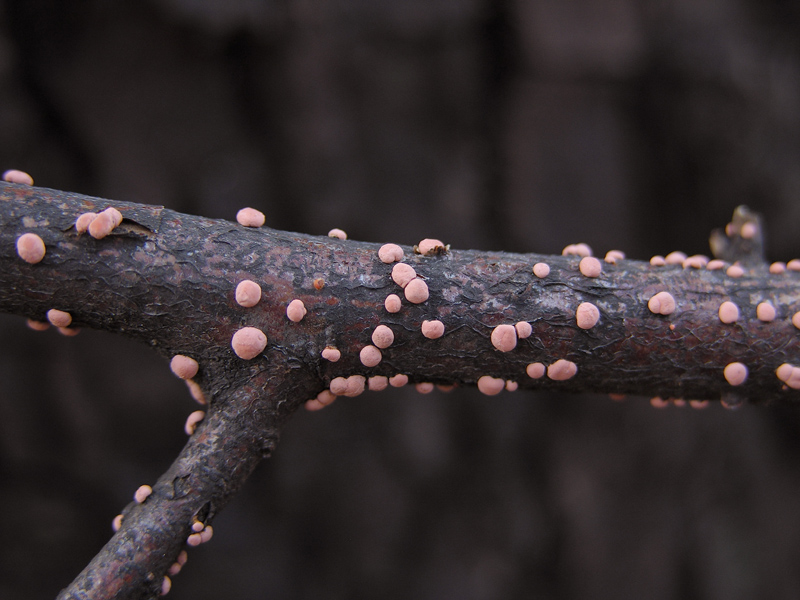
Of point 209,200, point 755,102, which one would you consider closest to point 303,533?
point 209,200

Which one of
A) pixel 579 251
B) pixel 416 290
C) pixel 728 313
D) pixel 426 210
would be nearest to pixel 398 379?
pixel 416 290

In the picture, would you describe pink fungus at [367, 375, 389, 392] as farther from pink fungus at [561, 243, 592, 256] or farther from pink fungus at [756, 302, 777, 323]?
pink fungus at [756, 302, 777, 323]

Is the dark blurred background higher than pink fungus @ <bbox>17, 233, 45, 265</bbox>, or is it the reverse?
the dark blurred background

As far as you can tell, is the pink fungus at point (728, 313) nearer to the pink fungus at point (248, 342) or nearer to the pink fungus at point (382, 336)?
the pink fungus at point (382, 336)

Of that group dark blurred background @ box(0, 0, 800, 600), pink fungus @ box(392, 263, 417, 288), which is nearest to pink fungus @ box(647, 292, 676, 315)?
pink fungus @ box(392, 263, 417, 288)

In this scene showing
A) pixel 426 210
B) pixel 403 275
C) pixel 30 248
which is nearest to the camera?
pixel 30 248

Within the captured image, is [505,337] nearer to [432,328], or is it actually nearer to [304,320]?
[432,328]

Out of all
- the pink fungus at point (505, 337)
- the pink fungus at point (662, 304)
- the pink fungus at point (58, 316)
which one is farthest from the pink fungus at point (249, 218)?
the pink fungus at point (662, 304)
